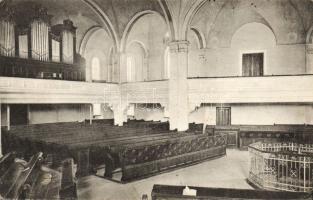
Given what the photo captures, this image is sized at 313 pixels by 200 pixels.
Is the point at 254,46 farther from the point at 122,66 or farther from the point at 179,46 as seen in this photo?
the point at 122,66

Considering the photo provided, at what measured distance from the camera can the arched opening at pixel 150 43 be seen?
68.1 ft

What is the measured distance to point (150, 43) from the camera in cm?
2138

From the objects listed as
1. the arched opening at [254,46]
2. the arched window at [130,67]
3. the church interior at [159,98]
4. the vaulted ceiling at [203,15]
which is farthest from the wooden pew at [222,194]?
the arched window at [130,67]

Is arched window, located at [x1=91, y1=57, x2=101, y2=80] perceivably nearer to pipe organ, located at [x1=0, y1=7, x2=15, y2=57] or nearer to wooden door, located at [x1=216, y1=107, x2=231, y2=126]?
pipe organ, located at [x1=0, y1=7, x2=15, y2=57]

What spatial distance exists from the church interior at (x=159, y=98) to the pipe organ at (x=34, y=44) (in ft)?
0.17

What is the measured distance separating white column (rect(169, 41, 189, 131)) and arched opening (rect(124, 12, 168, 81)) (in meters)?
5.74

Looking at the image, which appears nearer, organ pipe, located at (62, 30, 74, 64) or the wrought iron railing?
the wrought iron railing

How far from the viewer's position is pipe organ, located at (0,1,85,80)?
14.1 metres

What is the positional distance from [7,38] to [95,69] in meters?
8.60

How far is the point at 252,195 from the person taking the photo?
4.77 meters

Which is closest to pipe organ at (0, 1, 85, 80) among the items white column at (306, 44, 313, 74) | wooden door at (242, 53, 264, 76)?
wooden door at (242, 53, 264, 76)

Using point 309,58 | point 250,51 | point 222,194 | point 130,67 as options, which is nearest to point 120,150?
point 222,194

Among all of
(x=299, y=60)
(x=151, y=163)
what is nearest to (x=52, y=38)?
(x=151, y=163)

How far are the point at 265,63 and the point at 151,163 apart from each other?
11.4m
